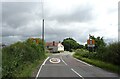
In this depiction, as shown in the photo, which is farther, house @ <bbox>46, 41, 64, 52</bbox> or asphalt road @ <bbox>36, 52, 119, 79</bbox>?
house @ <bbox>46, 41, 64, 52</bbox>

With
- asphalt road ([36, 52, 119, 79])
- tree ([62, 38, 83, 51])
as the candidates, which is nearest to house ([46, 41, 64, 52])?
tree ([62, 38, 83, 51])

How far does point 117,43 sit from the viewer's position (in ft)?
104

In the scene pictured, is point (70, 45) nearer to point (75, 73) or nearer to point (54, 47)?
point (54, 47)

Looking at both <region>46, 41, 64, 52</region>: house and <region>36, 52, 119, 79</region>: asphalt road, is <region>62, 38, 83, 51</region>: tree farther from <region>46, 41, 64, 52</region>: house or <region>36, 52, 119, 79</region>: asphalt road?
<region>36, 52, 119, 79</region>: asphalt road

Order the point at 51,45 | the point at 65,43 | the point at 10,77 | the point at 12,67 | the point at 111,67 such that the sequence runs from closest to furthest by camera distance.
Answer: the point at 10,77 → the point at 12,67 → the point at 111,67 → the point at 51,45 → the point at 65,43

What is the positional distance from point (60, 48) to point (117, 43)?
141993 millimetres

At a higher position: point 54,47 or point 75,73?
point 54,47

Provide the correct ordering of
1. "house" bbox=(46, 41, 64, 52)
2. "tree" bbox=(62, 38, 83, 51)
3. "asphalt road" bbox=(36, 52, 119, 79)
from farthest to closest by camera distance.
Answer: "tree" bbox=(62, 38, 83, 51) < "house" bbox=(46, 41, 64, 52) < "asphalt road" bbox=(36, 52, 119, 79)

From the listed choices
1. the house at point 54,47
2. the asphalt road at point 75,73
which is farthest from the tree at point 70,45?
the asphalt road at point 75,73

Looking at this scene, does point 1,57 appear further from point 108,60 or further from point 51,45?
point 51,45

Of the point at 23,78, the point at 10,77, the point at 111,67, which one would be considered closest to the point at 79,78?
the point at 23,78

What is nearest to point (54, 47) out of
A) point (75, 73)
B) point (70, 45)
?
point (70, 45)

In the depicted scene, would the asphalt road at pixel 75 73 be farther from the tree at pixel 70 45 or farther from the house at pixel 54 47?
the tree at pixel 70 45

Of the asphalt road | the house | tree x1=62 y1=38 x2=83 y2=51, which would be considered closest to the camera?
the asphalt road
